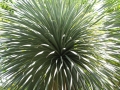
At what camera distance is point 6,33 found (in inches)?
127

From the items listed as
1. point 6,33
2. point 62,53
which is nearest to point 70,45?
point 62,53

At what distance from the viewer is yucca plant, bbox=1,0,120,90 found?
3005 mm

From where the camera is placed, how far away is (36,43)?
3227 mm

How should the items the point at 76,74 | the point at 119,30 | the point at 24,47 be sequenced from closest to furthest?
the point at 76,74 → the point at 24,47 → the point at 119,30

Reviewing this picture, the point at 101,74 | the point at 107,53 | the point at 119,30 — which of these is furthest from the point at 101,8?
the point at 101,74

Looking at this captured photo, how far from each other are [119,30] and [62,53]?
81 cm

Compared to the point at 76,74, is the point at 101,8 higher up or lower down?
higher up

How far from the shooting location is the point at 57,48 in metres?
3.19

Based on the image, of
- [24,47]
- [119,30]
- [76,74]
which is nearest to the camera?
[76,74]

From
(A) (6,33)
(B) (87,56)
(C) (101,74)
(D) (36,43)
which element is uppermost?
(A) (6,33)

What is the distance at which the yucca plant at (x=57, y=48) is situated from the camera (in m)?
3.01

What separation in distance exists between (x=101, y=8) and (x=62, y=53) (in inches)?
30.3

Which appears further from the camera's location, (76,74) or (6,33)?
(6,33)

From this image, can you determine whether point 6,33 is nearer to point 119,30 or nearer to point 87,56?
point 87,56
